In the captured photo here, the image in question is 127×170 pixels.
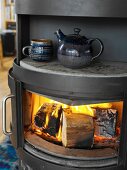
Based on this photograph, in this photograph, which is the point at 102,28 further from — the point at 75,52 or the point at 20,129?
the point at 20,129

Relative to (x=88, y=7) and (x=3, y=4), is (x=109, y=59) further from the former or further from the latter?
(x=3, y=4)

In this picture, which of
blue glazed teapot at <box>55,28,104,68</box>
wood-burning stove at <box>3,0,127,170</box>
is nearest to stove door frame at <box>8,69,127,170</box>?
wood-burning stove at <box>3,0,127,170</box>

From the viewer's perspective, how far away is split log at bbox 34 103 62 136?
3.86 feet

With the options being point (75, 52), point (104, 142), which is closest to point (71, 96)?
point (75, 52)

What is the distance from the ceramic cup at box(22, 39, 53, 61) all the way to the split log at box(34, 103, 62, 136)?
0.74 feet

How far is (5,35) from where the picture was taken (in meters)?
4.75

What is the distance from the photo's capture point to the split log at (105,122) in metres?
1.11

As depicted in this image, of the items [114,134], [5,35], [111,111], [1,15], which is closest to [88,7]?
[111,111]

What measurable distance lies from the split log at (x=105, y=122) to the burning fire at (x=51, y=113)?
0.02 m

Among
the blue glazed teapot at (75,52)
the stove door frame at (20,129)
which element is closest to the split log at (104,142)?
the stove door frame at (20,129)

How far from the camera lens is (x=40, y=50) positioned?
111 centimetres

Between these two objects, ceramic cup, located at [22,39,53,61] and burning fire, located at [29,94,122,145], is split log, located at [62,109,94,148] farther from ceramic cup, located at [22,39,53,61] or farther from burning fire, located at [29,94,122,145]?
ceramic cup, located at [22,39,53,61]

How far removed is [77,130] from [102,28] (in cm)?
47

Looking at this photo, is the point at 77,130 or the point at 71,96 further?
the point at 77,130
